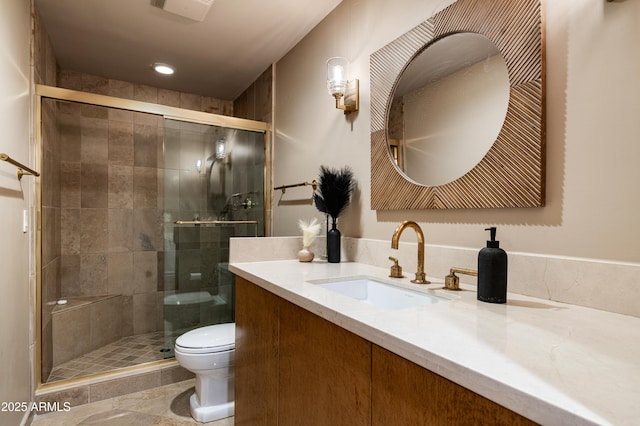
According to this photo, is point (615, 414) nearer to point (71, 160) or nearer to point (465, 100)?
point (465, 100)

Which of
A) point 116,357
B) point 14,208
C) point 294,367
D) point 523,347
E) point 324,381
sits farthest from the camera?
point 116,357

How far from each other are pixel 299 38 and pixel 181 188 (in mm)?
1375

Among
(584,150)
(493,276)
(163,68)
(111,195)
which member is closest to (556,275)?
(493,276)

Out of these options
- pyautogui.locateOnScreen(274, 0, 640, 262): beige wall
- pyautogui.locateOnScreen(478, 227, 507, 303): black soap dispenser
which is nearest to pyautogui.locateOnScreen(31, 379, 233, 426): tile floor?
pyautogui.locateOnScreen(478, 227, 507, 303): black soap dispenser

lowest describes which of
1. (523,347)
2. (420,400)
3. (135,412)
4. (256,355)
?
(135,412)

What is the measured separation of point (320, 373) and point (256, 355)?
0.51 m

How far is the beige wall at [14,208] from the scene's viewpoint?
135 cm

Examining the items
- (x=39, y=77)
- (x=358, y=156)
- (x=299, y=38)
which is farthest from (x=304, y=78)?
→ (x=39, y=77)

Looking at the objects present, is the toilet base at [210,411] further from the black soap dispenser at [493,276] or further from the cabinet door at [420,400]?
the black soap dispenser at [493,276]

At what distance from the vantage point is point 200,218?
7.89 feet

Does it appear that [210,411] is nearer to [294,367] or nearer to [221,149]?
[294,367]

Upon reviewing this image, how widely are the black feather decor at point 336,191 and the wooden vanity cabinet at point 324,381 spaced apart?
0.61 m

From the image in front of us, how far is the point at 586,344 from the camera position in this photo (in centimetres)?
61

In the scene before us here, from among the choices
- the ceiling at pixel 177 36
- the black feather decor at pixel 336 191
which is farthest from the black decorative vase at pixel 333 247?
the ceiling at pixel 177 36
